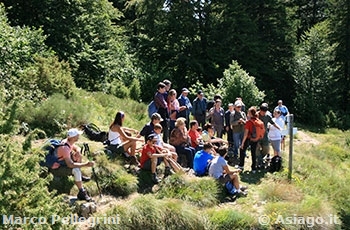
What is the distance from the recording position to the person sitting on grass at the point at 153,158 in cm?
856

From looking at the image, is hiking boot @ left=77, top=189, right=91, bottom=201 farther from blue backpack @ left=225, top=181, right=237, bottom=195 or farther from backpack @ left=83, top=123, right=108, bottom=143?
blue backpack @ left=225, top=181, right=237, bottom=195

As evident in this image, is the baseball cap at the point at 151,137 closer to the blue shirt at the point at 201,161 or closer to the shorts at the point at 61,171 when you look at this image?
the blue shirt at the point at 201,161

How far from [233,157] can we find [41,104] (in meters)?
5.05

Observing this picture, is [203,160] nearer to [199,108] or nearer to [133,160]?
[133,160]

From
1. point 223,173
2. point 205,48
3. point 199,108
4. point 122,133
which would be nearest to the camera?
point 223,173

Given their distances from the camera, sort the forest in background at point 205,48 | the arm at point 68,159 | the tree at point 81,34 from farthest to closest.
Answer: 1. the forest in background at point 205,48
2. the tree at point 81,34
3. the arm at point 68,159

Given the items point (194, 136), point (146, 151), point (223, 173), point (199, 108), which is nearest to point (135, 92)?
point (199, 108)

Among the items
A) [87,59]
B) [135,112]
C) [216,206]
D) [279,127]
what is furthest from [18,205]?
[87,59]

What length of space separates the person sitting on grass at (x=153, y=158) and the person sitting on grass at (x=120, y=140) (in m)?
0.48

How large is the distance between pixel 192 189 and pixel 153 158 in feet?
3.28

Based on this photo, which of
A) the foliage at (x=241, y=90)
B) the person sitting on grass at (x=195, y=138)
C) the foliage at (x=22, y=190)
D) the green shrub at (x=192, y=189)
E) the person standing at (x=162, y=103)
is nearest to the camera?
the foliage at (x=22, y=190)

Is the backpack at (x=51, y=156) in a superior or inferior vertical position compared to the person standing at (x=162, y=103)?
inferior

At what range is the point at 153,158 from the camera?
854cm

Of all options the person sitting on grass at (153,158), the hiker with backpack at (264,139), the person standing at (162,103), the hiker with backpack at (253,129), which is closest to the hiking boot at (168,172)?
the person sitting on grass at (153,158)
